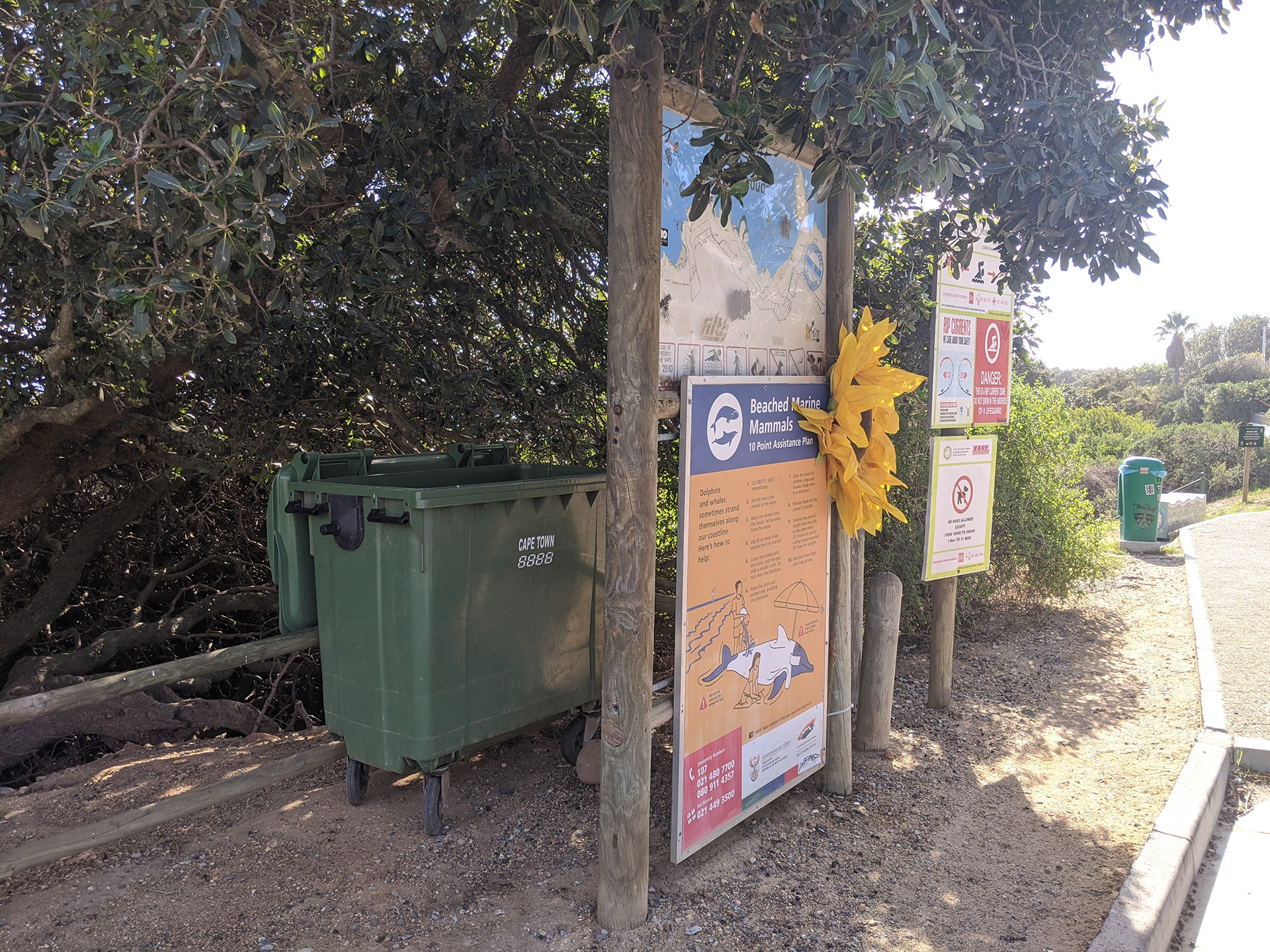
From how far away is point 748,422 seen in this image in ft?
10.9

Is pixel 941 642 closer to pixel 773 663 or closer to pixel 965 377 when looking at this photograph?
pixel 965 377

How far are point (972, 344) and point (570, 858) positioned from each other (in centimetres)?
358

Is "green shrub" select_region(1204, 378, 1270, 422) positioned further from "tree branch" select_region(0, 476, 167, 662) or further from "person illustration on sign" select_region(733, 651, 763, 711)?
"tree branch" select_region(0, 476, 167, 662)

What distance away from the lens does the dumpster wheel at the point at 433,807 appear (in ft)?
11.6

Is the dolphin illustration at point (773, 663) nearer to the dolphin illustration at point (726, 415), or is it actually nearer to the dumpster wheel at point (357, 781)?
the dolphin illustration at point (726, 415)

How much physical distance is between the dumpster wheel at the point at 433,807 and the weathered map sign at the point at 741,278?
1977 mm

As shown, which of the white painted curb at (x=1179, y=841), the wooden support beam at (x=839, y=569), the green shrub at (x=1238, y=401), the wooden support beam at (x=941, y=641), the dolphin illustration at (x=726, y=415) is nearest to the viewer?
the white painted curb at (x=1179, y=841)

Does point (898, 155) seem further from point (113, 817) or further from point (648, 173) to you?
point (113, 817)

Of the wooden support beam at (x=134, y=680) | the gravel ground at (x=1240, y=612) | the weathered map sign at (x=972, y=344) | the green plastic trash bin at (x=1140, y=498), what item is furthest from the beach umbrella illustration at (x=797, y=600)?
the green plastic trash bin at (x=1140, y=498)

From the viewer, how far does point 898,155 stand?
3223 mm

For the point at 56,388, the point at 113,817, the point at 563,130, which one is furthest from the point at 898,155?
the point at 56,388

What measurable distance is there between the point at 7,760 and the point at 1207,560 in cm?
1199

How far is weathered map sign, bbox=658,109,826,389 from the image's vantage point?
118 inches

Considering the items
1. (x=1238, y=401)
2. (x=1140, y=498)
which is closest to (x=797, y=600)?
(x=1140, y=498)
